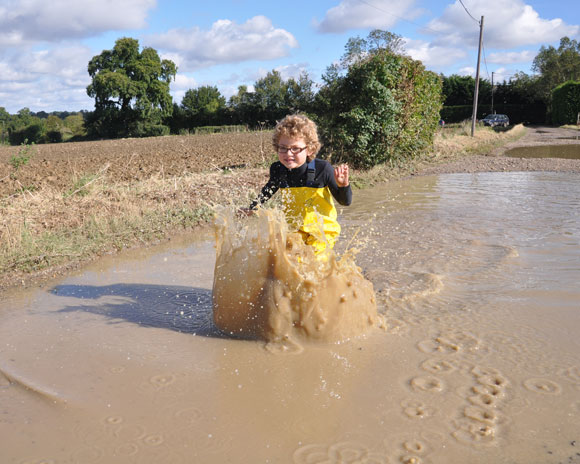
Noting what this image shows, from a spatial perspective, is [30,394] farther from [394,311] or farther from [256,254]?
[394,311]

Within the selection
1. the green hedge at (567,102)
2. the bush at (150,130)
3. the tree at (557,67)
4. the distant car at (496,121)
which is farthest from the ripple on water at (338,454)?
the tree at (557,67)

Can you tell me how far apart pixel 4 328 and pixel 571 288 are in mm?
5812

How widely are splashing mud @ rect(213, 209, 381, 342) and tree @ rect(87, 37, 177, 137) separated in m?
52.5

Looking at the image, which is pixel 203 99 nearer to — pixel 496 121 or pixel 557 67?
pixel 496 121

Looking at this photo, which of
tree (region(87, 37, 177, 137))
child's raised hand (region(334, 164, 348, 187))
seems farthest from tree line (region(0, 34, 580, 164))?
child's raised hand (region(334, 164, 348, 187))

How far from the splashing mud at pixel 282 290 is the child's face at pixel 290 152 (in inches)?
18.7

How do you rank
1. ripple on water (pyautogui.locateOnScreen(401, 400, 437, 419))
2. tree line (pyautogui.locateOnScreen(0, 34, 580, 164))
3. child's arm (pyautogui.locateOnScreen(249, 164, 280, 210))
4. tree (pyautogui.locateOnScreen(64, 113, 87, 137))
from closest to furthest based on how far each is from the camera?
ripple on water (pyautogui.locateOnScreen(401, 400, 437, 419))
child's arm (pyautogui.locateOnScreen(249, 164, 280, 210))
tree line (pyautogui.locateOnScreen(0, 34, 580, 164))
tree (pyautogui.locateOnScreen(64, 113, 87, 137))

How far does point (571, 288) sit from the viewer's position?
5.40 meters

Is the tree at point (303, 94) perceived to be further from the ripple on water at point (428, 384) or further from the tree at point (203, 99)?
the tree at point (203, 99)

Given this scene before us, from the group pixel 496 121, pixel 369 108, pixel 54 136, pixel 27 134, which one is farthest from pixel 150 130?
pixel 369 108

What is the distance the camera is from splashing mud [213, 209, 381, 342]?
4.33 m

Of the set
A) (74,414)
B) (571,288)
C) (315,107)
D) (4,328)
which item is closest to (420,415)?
(74,414)

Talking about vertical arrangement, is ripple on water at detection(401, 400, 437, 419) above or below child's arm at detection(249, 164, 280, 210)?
below

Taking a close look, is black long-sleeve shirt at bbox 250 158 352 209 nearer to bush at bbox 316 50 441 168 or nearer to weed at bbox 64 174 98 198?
weed at bbox 64 174 98 198
